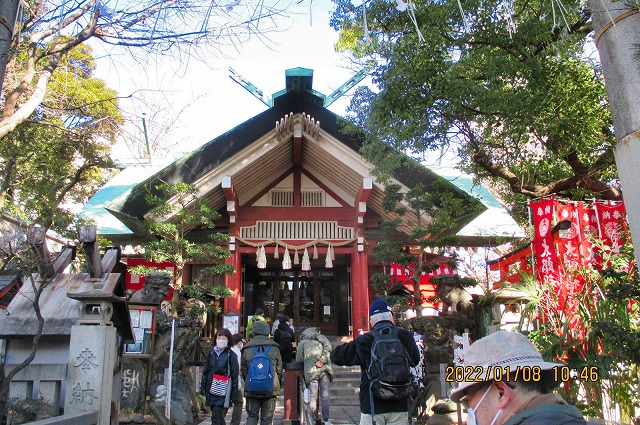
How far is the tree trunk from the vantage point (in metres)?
2.37

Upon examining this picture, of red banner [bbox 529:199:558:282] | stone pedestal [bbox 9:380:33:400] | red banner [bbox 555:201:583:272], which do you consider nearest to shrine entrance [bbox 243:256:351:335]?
red banner [bbox 529:199:558:282]

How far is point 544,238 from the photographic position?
8609 mm

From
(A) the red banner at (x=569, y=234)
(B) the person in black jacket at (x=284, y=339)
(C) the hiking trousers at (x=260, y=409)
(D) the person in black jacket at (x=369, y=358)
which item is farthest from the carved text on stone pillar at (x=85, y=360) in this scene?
(A) the red banner at (x=569, y=234)

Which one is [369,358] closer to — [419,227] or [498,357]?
[498,357]

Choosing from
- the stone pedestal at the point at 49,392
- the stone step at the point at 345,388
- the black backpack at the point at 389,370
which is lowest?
the stone step at the point at 345,388

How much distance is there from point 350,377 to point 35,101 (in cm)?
778

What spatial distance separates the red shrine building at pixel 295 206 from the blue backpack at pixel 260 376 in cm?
677

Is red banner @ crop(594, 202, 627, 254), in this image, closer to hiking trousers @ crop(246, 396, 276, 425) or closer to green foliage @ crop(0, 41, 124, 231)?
hiking trousers @ crop(246, 396, 276, 425)

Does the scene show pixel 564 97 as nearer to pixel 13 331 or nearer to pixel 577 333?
pixel 577 333

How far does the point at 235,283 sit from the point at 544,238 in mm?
7802

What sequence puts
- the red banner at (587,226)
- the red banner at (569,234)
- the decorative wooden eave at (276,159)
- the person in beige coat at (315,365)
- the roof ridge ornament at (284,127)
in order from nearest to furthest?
the person in beige coat at (315,365), the red banner at (587,226), the red banner at (569,234), the decorative wooden eave at (276,159), the roof ridge ornament at (284,127)

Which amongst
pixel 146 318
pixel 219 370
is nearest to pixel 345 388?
pixel 146 318

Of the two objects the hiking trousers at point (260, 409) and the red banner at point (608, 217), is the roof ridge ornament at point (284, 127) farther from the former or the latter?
the hiking trousers at point (260, 409)

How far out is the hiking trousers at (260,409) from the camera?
5531mm
